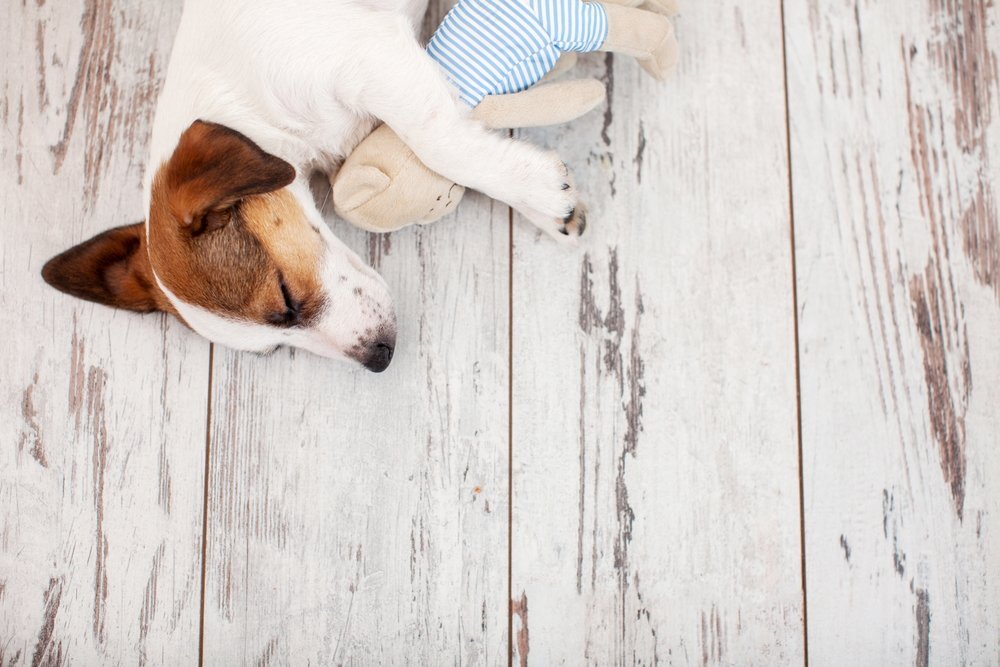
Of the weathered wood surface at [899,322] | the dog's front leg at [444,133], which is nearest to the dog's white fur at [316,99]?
the dog's front leg at [444,133]

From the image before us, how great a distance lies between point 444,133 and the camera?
127cm

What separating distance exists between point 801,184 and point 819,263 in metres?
0.16

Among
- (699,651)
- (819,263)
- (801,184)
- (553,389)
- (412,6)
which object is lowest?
(699,651)

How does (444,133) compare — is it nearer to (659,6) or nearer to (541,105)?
(541,105)

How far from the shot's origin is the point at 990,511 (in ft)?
4.65

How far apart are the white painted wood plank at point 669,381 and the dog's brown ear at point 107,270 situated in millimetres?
666

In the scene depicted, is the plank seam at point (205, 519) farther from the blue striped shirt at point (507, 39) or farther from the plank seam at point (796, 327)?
the plank seam at point (796, 327)

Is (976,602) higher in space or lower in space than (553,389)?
lower

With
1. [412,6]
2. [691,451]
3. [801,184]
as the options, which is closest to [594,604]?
[691,451]

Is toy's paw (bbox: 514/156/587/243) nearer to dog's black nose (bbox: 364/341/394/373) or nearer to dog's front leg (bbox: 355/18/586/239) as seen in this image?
dog's front leg (bbox: 355/18/586/239)

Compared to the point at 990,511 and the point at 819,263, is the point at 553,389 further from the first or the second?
the point at 990,511

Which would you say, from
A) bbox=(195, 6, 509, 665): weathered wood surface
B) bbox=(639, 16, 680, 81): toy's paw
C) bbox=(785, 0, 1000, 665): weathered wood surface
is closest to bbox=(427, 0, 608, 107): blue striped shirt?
bbox=(639, 16, 680, 81): toy's paw

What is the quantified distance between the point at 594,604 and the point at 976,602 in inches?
27.5

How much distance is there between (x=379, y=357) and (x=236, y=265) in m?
0.28
